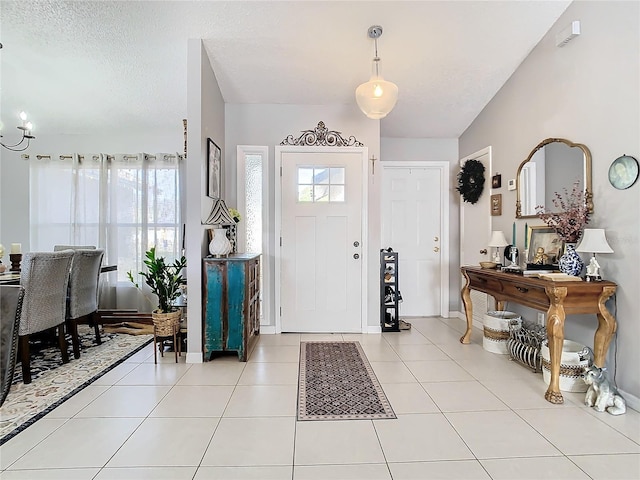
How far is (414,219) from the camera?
4.79m

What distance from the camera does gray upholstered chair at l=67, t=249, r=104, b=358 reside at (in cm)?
329

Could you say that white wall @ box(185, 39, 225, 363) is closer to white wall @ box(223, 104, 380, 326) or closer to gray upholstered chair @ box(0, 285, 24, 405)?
white wall @ box(223, 104, 380, 326)

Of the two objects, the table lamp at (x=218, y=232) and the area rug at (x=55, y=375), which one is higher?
the table lamp at (x=218, y=232)

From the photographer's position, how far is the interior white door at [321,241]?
4.07 m

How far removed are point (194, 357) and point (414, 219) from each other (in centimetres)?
315

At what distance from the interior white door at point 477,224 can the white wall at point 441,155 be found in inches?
4.7

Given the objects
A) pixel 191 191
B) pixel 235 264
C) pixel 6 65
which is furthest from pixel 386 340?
pixel 6 65

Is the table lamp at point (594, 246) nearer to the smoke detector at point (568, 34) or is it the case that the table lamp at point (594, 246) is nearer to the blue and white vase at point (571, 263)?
the blue and white vase at point (571, 263)

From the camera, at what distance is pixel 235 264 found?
317cm

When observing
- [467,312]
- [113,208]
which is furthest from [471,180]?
[113,208]

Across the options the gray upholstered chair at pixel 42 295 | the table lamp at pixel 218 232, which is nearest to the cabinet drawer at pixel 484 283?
the table lamp at pixel 218 232

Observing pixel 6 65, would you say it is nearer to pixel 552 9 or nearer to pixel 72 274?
pixel 72 274

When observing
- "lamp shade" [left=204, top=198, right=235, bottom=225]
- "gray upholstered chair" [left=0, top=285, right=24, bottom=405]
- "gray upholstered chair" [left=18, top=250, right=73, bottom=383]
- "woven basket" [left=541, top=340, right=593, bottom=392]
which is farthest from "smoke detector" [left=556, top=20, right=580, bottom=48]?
"gray upholstered chair" [left=18, top=250, right=73, bottom=383]

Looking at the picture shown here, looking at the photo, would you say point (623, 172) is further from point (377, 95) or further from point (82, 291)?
point (82, 291)
